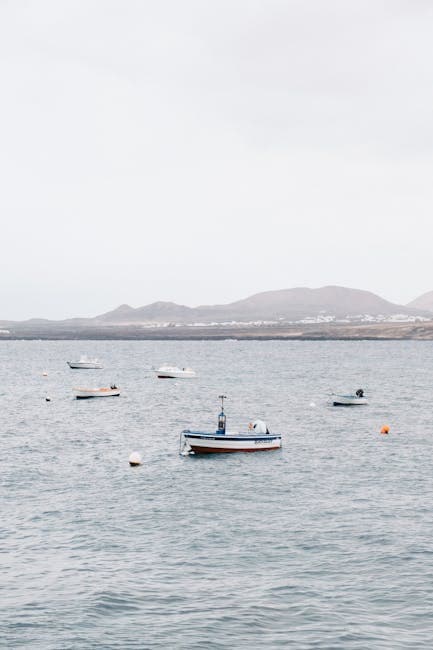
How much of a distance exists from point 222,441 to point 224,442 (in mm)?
168

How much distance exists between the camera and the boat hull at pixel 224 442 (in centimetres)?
5941

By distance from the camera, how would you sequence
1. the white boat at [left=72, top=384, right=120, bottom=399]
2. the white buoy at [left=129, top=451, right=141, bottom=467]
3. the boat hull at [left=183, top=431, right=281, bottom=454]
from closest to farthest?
the white buoy at [left=129, top=451, right=141, bottom=467] → the boat hull at [left=183, top=431, right=281, bottom=454] → the white boat at [left=72, top=384, right=120, bottom=399]

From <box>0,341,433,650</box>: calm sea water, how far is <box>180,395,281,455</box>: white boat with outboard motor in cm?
99

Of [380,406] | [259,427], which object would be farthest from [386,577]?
[380,406]

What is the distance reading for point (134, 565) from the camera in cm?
3209

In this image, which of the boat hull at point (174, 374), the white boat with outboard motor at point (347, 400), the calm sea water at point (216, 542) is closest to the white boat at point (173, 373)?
the boat hull at point (174, 374)

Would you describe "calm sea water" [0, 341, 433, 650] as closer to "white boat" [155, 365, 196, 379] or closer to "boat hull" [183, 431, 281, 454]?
"boat hull" [183, 431, 281, 454]

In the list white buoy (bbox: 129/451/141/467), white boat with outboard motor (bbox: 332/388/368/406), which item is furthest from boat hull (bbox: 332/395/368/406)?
white buoy (bbox: 129/451/141/467)

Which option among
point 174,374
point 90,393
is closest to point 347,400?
→ point 90,393

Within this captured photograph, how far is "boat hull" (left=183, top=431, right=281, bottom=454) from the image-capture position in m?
59.4

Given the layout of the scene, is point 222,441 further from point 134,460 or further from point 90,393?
point 90,393

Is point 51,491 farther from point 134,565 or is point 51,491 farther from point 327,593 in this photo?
point 327,593

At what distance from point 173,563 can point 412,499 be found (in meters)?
16.7

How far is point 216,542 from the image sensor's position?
35.3 m
